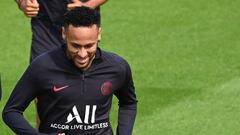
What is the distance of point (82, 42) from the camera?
6.82 m

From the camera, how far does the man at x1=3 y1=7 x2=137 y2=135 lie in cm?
689

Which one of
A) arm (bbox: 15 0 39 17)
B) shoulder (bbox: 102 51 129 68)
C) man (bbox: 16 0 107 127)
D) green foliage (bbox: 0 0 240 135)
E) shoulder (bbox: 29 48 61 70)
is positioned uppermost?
shoulder (bbox: 29 48 61 70)

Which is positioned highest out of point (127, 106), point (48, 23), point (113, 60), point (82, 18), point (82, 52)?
point (82, 18)

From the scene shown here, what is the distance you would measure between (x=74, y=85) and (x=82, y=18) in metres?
0.50

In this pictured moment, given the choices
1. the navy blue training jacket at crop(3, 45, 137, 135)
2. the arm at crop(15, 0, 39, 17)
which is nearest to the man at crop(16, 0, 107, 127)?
the arm at crop(15, 0, 39, 17)

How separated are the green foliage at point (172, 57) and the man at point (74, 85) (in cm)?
314

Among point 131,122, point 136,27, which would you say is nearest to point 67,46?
point 131,122

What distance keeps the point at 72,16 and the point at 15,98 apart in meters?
0.72

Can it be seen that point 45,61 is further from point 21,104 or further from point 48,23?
point 48,23

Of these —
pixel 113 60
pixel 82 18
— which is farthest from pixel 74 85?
pixel 82 18

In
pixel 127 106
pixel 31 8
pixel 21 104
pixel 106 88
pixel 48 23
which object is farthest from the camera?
pixel 48 23

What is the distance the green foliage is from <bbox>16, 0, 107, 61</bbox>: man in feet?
4.28

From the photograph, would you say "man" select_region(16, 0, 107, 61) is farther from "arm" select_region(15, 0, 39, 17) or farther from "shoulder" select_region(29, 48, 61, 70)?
"shoulder" select_region(29, 48, 61, 70)

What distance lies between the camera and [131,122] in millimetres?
7352
